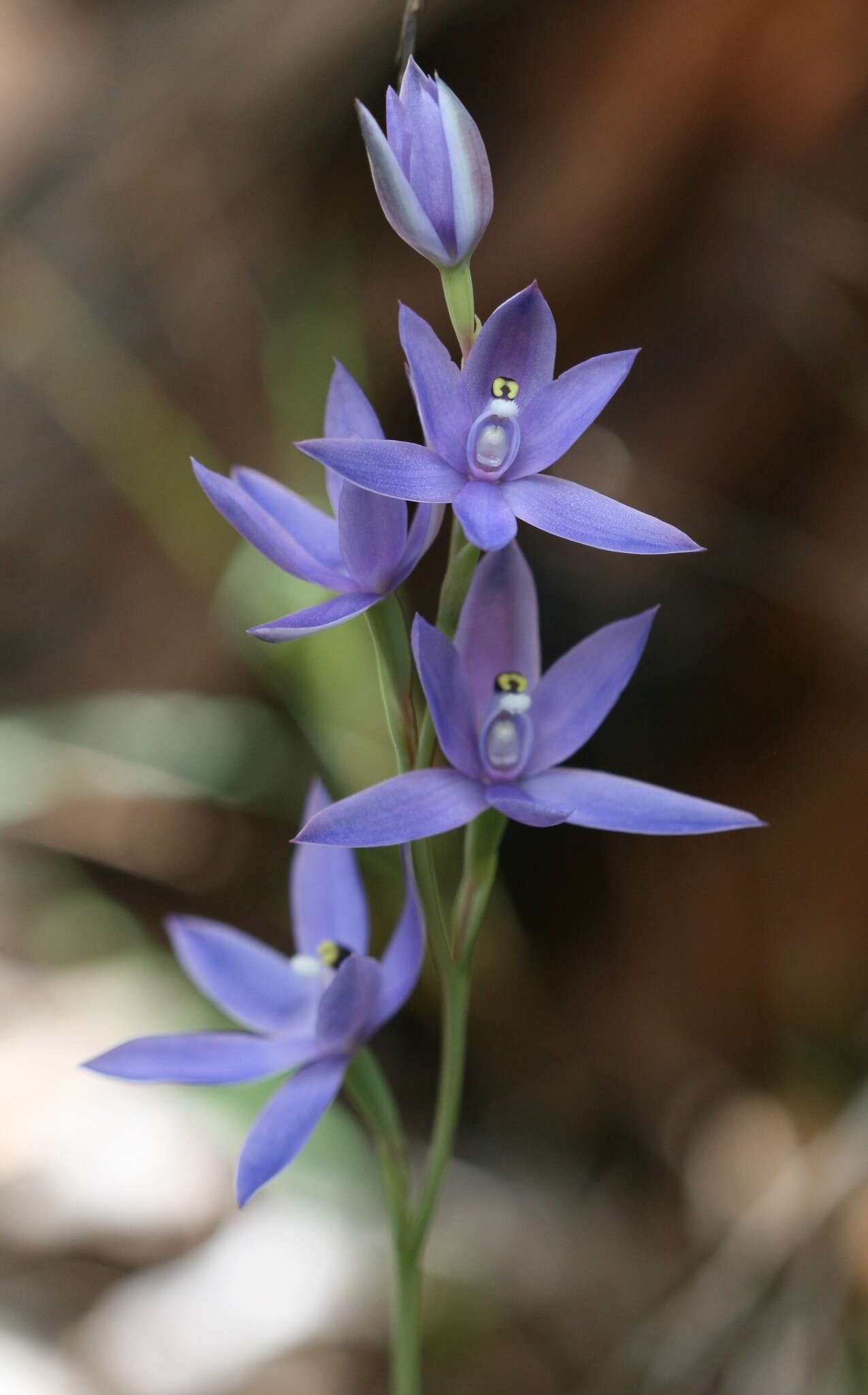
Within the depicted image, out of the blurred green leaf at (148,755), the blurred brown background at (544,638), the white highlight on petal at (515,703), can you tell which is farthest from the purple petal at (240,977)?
the blurred green leaf at (148,755)

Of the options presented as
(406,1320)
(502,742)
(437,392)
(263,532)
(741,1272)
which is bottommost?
(741,1272)

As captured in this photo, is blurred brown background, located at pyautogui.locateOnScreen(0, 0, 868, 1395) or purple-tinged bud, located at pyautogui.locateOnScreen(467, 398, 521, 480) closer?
purple-tinged bud, located at pyautogui.locateOnScreen(467, 398, 521, 480)

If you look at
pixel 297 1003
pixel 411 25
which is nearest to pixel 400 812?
pixel 297 1003

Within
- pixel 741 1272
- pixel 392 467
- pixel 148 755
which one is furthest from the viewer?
pixel 148 755

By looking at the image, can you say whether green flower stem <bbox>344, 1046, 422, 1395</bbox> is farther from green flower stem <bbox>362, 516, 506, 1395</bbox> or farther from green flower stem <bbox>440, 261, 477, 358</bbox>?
green flower stem <bbox>440, 261, 477, 358</bbox>

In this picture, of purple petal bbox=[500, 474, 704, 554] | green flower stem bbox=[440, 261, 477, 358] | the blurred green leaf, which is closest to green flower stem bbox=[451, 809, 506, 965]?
purple petal bbox=[500, 474, 704, 554]

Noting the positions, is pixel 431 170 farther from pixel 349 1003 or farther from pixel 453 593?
pixel 349 1003

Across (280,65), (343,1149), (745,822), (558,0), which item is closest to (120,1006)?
(343,1149)
